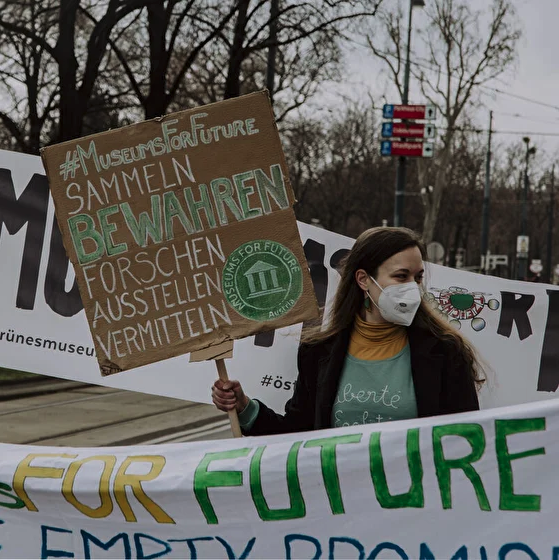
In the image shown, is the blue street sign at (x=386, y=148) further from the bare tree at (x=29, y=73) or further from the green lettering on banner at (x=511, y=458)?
the green lettering on banner at (x=511, y=458)

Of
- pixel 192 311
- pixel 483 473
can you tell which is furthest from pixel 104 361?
pixel 483 473

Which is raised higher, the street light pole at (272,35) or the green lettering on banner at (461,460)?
the street light pole at (272,35)

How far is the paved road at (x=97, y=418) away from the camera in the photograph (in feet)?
29.1

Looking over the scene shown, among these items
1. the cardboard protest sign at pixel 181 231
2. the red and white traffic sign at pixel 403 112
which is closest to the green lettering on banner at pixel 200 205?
the cardboard protest sign at pixel 181 231

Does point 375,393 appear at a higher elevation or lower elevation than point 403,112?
lower

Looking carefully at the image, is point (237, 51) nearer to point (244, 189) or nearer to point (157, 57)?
point (157, 57)

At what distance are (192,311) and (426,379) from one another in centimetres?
77

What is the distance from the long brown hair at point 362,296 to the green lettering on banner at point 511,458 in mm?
238

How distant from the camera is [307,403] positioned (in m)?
3.04

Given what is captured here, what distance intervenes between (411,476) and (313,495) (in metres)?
0.29

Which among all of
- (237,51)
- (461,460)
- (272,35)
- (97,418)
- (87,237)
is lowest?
(97,418)

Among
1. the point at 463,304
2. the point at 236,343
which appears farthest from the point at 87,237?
the point at 463,304

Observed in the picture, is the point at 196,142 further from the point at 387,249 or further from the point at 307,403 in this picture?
the point at 307,403

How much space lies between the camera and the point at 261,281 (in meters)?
2.96
